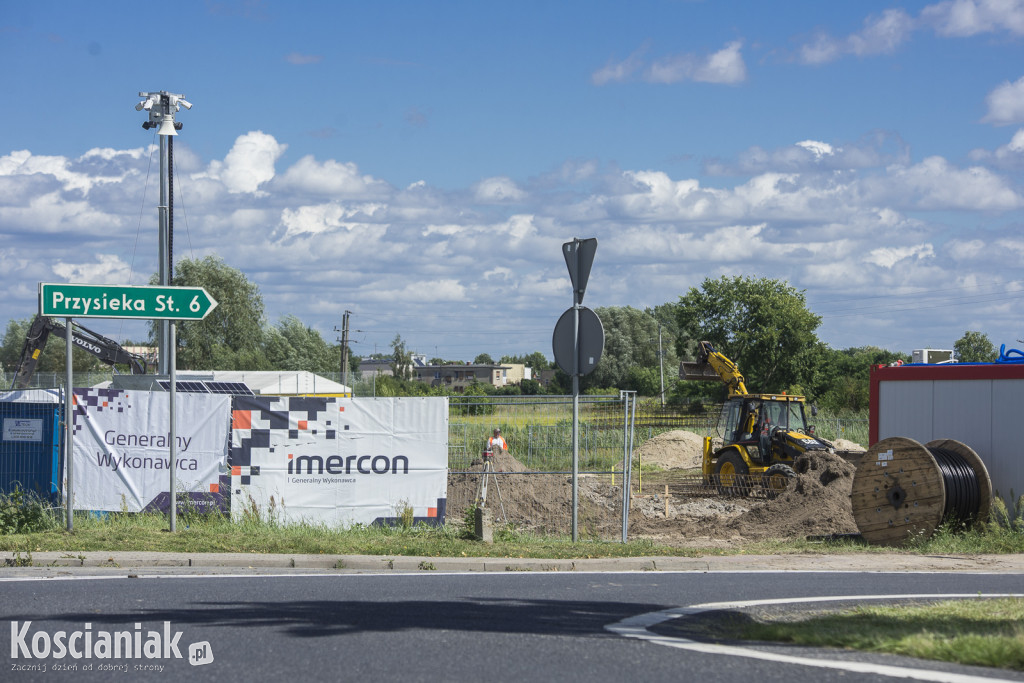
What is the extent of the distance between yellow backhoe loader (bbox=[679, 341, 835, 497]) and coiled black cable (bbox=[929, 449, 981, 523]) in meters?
6.73

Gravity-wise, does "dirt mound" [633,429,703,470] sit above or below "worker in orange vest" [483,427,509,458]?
below

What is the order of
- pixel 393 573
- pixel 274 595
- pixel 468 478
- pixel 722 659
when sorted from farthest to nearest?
pixel 468 478, pixel 393 573, pixel 274 595, pixel 722 659

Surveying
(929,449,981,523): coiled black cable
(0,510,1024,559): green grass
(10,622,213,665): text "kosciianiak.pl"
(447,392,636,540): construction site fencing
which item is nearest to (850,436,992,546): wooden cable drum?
(929,449,981,523): coiled black cable

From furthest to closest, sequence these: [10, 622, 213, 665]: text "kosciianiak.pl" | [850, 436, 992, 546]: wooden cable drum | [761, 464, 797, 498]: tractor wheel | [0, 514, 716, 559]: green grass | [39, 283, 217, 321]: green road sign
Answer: [761, 464, 797, 498]: tractor wheel → [850, 436, 992, 546]: wooden cable drum → [39, 283, 217, 321]: green road sign → [0, 514, 716, 559]: green grass → [10, 622, 213, 665]: text "kosciianiak.pl"

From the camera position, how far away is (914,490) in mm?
13836

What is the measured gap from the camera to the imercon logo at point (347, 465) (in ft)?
48.4

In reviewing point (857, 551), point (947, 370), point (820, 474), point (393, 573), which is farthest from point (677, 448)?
point (393, 573)

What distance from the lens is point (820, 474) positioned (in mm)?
19234

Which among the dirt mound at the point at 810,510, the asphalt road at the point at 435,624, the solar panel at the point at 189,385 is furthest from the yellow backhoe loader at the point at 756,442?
the solar panel at the point at 189,385

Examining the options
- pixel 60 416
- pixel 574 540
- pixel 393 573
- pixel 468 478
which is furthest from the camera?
pixel 468 478

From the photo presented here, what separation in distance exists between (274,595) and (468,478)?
10.0 m

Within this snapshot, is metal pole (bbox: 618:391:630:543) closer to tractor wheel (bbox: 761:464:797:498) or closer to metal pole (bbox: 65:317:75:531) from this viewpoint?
metal pole (bbox: 65:317:75:531)

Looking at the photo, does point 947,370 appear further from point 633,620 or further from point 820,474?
point 633,620

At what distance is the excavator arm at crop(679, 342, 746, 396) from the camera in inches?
963
